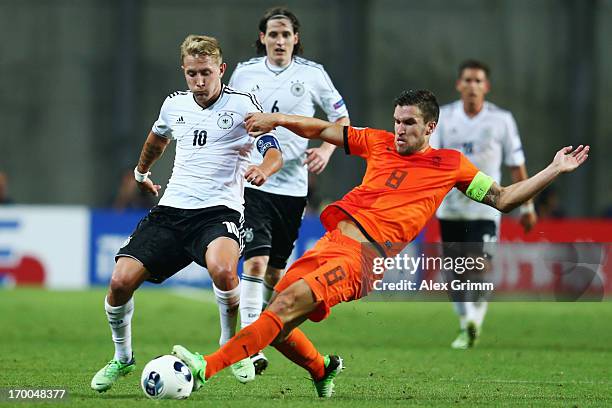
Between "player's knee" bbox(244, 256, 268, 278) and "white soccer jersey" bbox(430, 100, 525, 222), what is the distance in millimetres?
2792

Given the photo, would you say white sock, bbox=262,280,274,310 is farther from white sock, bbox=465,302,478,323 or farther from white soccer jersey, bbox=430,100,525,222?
white soccer jersey, bbox=430,100,525,222

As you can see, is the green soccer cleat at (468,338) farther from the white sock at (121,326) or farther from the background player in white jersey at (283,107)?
the white sock at (121,326)

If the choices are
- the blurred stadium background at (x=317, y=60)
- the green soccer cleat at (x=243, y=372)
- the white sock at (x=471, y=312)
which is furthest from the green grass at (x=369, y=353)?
the blurred stadium background at (x=317, y=60)

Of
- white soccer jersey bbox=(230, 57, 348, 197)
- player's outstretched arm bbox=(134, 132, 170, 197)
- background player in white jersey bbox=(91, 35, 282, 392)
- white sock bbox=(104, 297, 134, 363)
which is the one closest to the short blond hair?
background player in white jersey bbox=(91, 35, 282, 392)

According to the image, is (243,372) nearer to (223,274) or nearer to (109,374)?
(223,274)

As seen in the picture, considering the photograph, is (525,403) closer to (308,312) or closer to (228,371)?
(308,312)

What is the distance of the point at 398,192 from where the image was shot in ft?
23.4

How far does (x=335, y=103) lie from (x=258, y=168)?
7.66 ft

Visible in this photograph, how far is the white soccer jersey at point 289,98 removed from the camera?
932cm

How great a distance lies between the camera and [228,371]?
877 centimetres

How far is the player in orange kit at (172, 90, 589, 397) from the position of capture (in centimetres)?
666

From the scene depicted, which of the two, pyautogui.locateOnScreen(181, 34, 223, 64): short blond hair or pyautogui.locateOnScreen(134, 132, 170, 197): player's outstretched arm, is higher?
pyautogui.locateOnScreen(181, 34, 223, 64): short blond hair

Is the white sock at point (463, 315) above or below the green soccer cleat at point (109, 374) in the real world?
below

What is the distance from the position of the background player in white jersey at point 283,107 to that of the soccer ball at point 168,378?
2.80 meters
